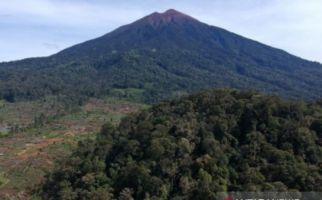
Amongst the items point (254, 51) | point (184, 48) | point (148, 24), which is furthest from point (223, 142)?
point (148, 24)

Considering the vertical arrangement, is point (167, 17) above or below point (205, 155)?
above

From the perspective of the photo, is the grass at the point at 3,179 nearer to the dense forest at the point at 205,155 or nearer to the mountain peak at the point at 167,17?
the dense forest at the point at 205,155

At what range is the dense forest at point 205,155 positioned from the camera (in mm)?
30750

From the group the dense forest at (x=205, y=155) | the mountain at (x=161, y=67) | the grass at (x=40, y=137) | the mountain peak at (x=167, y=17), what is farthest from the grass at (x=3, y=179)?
the mountain peak at (x=167, y=17)

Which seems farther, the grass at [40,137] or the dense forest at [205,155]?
the grass at [40,137]

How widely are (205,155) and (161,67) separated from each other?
10043 cm

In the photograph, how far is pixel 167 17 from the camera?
175 meters

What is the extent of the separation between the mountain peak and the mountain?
34cm

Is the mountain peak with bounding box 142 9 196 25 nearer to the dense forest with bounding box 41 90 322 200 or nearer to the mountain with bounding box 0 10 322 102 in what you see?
the mountain with bounding box 0 10 322 102

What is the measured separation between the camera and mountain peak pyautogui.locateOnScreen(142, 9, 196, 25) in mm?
173375

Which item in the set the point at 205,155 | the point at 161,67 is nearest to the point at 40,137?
the point at 205,155

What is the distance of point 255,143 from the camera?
1332 inches

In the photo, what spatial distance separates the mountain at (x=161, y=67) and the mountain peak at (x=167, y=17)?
34cm

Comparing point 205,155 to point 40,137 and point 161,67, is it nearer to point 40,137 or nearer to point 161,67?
point 40,137
